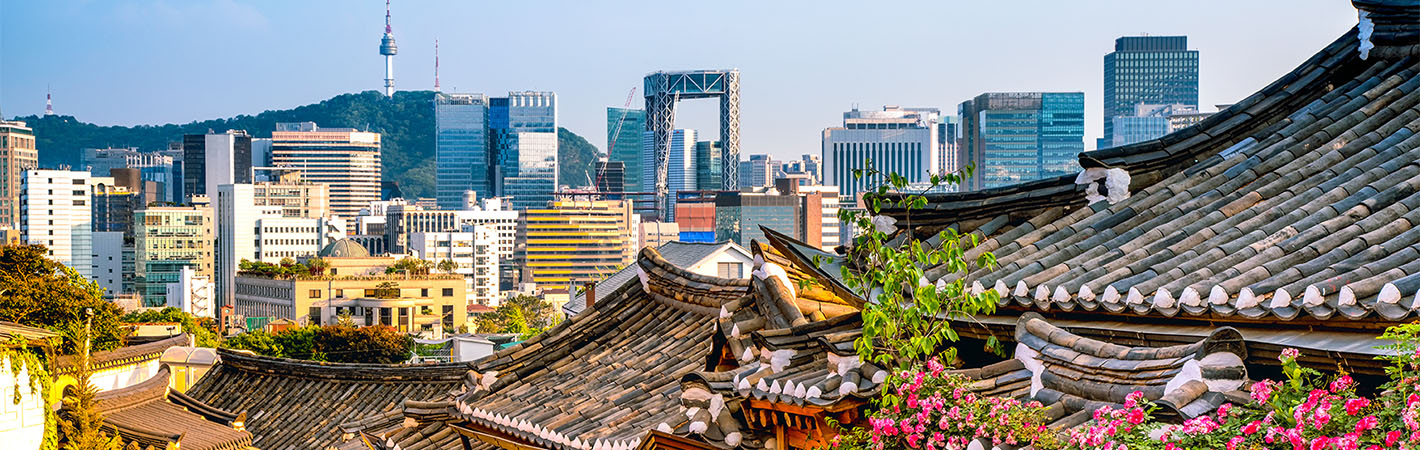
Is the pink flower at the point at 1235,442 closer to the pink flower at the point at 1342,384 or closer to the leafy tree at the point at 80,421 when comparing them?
the pink flower at the point at 1342,384

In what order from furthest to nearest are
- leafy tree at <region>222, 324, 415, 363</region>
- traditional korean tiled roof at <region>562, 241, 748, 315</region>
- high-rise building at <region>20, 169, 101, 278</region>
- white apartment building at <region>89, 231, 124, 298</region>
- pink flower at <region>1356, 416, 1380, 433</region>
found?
1. high-rise building at <region>20, 169, 101, 278</region>
2. white apartment building at <region>89, 231, 124, 298</region>
3. leafy tree at <region>222, 324, 415, 363</region>
4. traditional korean tiled roof at <region>562, 241, 748, 315</region>
5. pink flower at <region>1356, 416, 1380, 433</region>

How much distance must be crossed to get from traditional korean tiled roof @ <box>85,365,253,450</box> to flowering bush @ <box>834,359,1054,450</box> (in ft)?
48.7

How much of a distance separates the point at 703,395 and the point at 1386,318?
3.63 metres

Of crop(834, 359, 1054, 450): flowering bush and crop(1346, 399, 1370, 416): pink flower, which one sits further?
crop(834, 359, 1054, 450): flowering bush

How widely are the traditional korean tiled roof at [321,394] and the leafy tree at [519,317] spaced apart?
58266 mm

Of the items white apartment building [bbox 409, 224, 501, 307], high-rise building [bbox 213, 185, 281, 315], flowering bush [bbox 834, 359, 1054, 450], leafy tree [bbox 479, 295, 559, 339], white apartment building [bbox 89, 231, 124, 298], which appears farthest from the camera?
white apartment building [bbox 409, 224, 501, 307]

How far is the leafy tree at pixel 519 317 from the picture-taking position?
86400mm

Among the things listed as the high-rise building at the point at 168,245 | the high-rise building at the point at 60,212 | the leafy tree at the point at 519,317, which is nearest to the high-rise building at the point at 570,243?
the high-rise building at the point at 168,245

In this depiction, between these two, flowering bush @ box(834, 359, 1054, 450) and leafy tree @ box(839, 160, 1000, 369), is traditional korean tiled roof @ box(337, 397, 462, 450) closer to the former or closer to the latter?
leafy tree @ box(839, 160, 1000, 369)

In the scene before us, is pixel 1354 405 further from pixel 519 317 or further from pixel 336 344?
pixel 519 317

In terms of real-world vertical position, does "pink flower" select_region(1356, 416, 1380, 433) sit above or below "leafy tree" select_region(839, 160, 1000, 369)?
below

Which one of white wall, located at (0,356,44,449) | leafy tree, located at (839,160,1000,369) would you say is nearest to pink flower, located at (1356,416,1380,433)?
leafy tree, located at (839,160,1000,369)

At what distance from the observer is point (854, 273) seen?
6.92 m

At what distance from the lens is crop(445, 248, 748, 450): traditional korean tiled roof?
9462 millimetres
